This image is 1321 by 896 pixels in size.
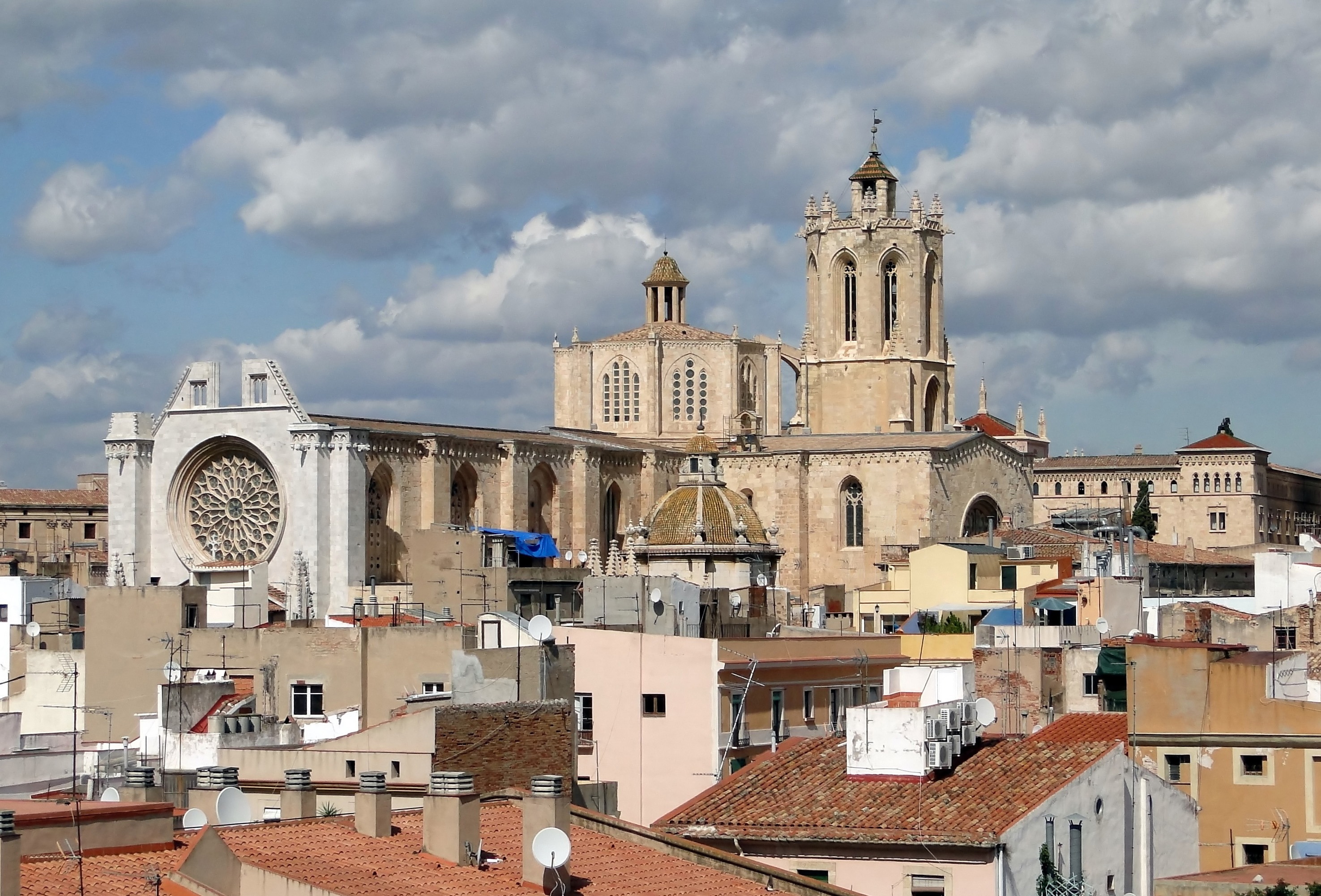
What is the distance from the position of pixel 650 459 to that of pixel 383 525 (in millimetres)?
14354

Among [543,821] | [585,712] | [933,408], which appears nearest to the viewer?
[543,821]

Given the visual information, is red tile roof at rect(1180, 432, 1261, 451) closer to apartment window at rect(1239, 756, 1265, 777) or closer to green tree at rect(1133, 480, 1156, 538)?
green tree at rect(1133, 480, 1156, 538)

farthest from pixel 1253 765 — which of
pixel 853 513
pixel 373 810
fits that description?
pixel 853 513

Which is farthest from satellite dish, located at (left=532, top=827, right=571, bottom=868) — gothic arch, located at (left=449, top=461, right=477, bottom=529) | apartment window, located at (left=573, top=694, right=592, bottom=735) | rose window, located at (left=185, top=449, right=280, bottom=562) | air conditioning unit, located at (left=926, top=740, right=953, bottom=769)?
gothic arch, located at (left=449, top=461, right=477, bottom=529)

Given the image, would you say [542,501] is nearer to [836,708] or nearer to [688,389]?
[688,389]

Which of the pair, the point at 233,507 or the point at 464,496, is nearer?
the point at 233,507

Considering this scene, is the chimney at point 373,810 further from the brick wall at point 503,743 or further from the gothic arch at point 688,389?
the gothic arch at point 688,389

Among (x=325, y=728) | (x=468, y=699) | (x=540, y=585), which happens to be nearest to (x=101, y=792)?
(x=468, y=699)

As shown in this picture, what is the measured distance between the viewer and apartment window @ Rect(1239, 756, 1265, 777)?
27.1 metres

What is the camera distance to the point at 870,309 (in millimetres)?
98000

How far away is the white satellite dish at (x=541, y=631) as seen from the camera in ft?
93.9

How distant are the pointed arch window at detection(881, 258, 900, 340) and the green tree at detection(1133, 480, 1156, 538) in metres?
16.6

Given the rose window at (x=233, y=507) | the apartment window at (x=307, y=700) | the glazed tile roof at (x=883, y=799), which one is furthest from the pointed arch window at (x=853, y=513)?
the glazed tile roof at (x=883, y=799)

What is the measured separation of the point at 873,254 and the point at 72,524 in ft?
117
